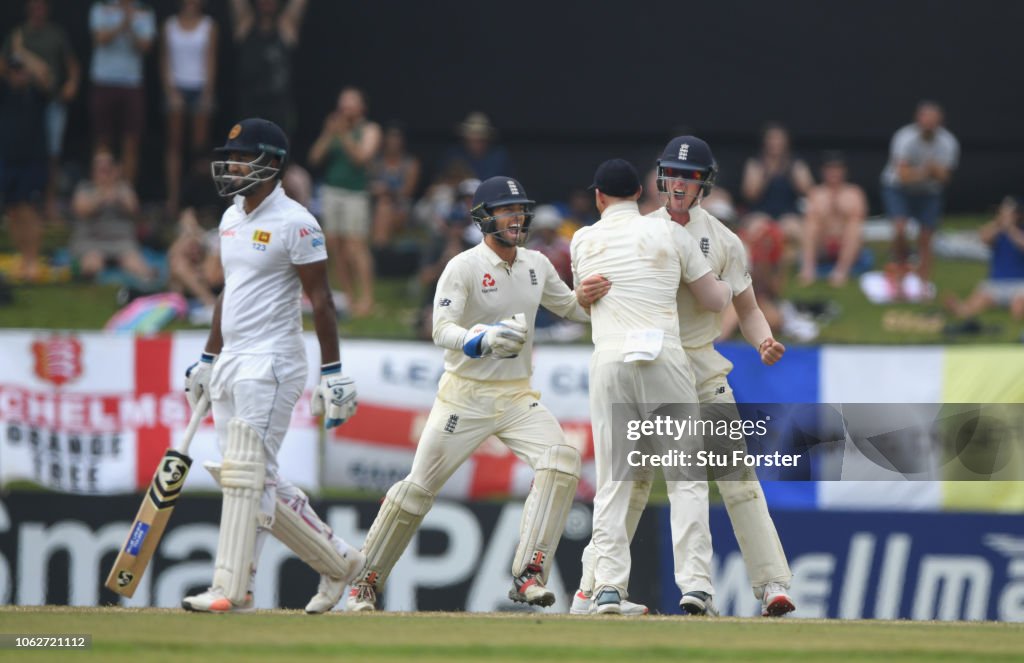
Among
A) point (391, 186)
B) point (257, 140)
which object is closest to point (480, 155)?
point (391, 186)

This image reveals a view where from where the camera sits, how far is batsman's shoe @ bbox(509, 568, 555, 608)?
26.5 feet

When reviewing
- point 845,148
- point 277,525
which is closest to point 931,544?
point 277,525

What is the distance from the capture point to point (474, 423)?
8.30m

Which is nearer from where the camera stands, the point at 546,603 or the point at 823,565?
the point at 546,603

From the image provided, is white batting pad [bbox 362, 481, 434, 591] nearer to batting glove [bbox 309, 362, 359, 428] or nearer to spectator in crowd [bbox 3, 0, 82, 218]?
batting glove [bbox 309, 362, 359, 428]

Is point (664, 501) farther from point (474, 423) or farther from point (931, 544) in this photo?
point (474, 423)

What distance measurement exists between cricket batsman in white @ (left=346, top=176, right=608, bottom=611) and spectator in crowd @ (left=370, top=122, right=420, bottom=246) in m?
9.05

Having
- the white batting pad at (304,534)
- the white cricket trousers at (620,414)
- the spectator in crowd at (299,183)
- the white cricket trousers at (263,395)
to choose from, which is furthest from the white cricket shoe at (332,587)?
the spectator in crowd at (299,183)

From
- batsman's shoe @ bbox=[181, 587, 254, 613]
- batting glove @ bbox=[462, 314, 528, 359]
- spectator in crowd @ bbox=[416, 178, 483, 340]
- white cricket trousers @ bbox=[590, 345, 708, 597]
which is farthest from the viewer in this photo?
spectator in crowd @ bbox=[416, 178, 483, 340]

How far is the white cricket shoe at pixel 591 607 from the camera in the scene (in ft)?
26.1

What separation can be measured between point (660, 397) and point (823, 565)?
4.00 meters

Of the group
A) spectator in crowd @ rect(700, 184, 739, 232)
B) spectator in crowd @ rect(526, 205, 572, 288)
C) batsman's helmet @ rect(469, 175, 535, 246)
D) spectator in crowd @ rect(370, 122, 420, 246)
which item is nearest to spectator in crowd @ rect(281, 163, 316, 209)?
spectator in crowd @ rect(370, 122, 420, 246)

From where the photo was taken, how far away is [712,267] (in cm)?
820

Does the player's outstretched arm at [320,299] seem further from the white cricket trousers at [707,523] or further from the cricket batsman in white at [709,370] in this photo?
the white cricket trousers at [707,523]
